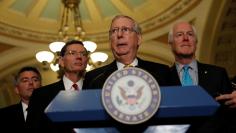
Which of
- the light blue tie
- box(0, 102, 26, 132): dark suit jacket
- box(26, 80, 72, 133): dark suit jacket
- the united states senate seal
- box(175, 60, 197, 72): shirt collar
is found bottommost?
box(0, 102, 26, 132): dark suit jacket

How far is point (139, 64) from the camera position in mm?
2229

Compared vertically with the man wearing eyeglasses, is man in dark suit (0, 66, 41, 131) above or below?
below

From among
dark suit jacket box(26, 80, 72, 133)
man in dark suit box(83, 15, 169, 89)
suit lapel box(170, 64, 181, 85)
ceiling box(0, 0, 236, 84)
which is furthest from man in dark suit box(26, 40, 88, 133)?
ceiling box(0, 0, 236, 84)

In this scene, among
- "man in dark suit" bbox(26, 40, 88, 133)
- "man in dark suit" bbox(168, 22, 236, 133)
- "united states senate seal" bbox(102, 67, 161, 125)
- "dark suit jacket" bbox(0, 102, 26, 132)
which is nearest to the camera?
"united states senate seal" bbox(102, 67, 161, 125)

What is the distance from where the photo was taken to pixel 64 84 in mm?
2736

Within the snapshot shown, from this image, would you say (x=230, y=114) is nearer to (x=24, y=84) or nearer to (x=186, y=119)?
(x=186, y=119)

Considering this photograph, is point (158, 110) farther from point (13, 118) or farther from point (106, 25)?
point (106, 25)

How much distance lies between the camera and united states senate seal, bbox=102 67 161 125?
124cm

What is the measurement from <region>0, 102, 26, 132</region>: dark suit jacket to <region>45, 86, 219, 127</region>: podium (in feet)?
6.01

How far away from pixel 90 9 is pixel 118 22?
817cm

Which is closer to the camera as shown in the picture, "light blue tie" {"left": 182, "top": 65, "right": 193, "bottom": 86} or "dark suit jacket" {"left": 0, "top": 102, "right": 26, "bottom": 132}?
"light blue tie" {"left": 182, "top": 65, "right": 193, "bottom": 86}

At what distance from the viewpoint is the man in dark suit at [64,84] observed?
7.83 feet

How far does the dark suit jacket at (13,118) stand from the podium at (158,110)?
1.83 metres

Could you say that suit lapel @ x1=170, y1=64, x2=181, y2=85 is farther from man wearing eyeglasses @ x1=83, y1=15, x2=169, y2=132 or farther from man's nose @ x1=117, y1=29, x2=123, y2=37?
man's nose @ x1=117, y1=29, x2=123, y2=37
